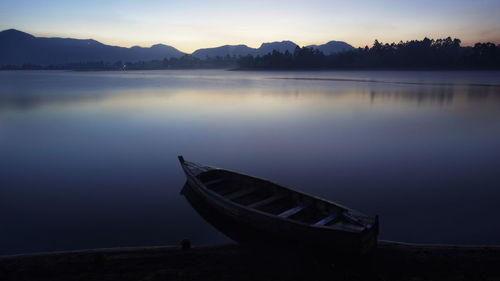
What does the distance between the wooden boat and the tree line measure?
135 meters

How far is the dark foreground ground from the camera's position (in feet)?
16.5

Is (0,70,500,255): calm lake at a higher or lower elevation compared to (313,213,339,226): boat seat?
lower

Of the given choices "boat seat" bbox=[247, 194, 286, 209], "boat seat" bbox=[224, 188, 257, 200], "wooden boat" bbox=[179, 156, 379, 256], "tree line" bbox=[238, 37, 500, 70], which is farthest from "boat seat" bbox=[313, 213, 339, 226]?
"tree line" bbox=[238, 37, 500, 70]

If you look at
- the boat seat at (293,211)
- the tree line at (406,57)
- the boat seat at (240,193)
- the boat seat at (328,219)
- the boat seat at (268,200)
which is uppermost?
the tree line at (406,57)

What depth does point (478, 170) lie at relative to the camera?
442 inches

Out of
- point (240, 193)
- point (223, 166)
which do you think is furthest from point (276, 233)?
point (223, 166)

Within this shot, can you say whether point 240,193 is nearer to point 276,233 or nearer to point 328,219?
point 276,233

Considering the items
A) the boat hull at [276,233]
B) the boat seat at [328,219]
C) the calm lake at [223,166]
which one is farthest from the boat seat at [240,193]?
the boat seat at [328,219]

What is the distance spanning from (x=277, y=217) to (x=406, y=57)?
14718 centimetres

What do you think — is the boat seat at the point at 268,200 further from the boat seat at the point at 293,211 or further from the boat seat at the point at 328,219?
the boat seat at the point at 328,219

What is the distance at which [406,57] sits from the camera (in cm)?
13125

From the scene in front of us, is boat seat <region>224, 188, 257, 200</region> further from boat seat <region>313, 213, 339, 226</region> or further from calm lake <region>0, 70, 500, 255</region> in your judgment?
boat seat <region>313, 213, 339, 226</region>

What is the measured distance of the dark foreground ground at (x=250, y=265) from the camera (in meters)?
5.04

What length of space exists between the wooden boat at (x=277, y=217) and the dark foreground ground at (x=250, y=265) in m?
0.38
